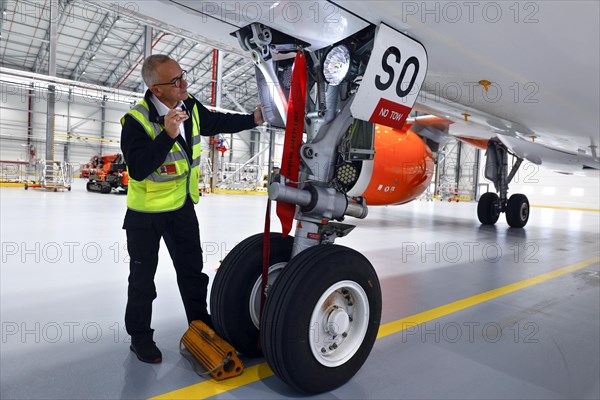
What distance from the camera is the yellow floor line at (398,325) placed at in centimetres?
145

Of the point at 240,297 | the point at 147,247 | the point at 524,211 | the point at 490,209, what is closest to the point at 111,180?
the point at 490,209

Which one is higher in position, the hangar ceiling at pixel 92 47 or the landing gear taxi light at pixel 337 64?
the hangar ceiling at pixel 92 47

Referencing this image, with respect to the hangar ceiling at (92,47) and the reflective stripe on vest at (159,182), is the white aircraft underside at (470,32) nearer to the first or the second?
the reflective stripe on vest at (159,182)

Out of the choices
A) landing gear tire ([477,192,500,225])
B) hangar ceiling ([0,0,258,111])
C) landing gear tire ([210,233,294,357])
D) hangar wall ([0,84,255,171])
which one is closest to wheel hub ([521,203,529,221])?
landing gear tire ([477,192,500,225])

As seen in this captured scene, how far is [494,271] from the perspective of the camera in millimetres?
3678

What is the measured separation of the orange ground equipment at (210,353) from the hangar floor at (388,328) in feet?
0.14

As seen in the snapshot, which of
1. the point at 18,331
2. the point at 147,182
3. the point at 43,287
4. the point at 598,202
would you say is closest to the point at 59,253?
the point at 43,287

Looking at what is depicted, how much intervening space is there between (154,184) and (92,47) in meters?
22.8

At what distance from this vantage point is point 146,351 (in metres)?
1.67

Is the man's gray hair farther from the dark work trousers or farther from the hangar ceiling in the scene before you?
the hangar ceiling

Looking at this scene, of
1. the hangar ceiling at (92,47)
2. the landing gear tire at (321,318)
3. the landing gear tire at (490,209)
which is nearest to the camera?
the landing gear tire at (321,318)

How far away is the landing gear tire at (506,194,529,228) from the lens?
7.12 m

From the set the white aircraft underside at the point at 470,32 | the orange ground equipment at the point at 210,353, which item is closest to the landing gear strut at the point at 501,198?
the white aircraft underside at the point at 470,32

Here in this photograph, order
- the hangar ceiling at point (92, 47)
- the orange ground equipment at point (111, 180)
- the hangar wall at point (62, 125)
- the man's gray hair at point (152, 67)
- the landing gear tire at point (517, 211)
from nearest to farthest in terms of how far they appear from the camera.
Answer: the man's gray hair at point (152, 67) < the landing gear tire at point (517, 211) < the orange ground equipment at point (111, 180) < the hangar ceiling at point (92, 47) < the hangar wall at point (62, 125)
